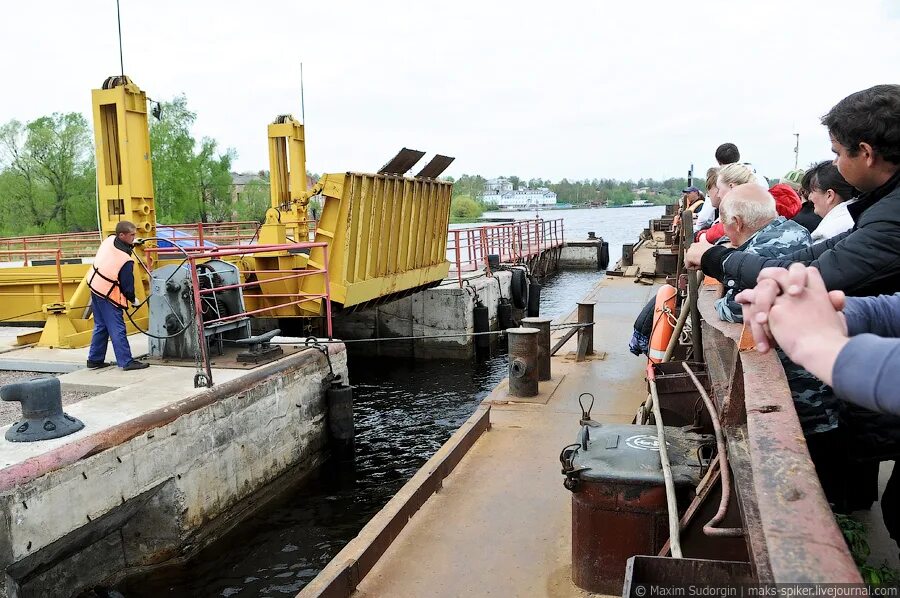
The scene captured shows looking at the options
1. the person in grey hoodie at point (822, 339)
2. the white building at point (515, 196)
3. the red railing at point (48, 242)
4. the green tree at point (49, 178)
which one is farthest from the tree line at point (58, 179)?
the white building at point (515, 196)

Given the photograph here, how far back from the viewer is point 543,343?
26.5 feet

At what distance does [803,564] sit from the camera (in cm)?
117

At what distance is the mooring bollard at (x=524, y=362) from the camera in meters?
7.41

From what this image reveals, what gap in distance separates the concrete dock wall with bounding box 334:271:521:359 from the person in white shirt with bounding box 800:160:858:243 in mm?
11689

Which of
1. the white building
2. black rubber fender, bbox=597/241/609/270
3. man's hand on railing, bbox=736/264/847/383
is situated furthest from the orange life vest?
the white building

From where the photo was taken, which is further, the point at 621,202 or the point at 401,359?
the point at 621,202

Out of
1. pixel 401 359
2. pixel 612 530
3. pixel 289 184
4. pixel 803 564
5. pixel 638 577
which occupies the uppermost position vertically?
pixel 289 184

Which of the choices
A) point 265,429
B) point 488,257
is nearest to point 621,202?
point 488,257

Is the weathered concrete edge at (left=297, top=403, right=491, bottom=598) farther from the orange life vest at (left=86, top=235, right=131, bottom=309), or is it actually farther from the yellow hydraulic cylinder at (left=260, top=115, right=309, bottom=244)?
the yellow hydraulic cylinder at (left=260, top=115, right=309, bottom=244)

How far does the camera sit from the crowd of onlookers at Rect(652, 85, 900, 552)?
1245 mm

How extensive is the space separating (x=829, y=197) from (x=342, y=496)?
6108 mm

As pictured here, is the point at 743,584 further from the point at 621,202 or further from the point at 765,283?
the point at 621,202

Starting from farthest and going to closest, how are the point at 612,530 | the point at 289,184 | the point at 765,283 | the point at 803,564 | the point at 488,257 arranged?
the point at 488,257, the point at 289,184, the point at 612,530, the point at 765,283, the point at 803,564

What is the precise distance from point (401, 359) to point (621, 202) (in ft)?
590
